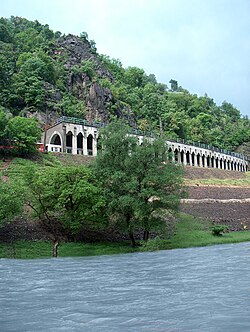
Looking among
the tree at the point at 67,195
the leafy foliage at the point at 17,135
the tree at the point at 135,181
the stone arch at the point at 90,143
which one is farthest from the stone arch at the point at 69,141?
the tree at the point at 67,195

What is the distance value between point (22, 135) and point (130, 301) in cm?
4850

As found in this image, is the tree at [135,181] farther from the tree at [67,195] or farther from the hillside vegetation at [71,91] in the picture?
the hillside vegetation at [71,91]

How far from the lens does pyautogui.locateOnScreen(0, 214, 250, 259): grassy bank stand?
107 ft

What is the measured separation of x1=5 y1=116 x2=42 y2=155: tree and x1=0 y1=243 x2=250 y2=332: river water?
3972 cm

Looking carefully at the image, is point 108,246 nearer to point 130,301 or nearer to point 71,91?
point 130,301

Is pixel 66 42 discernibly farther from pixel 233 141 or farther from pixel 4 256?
pixel 4 256

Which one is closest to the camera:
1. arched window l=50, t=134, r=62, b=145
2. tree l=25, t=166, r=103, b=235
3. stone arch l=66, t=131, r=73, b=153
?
tree l=25, t=166, r=103, b=235

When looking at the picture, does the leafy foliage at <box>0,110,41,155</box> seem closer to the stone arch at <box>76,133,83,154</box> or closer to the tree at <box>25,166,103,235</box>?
the stone arch at <box>76,133,83,154</box>

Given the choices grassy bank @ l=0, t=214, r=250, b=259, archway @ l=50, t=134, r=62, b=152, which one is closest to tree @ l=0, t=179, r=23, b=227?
grassy bank @ l=0, t=214, r=250, b=259

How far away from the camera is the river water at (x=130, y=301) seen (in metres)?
8.98

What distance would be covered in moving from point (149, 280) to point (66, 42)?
131 metres

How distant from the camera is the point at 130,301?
11836mm

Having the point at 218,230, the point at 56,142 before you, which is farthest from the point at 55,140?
the point at 218,230

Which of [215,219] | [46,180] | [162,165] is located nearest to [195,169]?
[215,219]
